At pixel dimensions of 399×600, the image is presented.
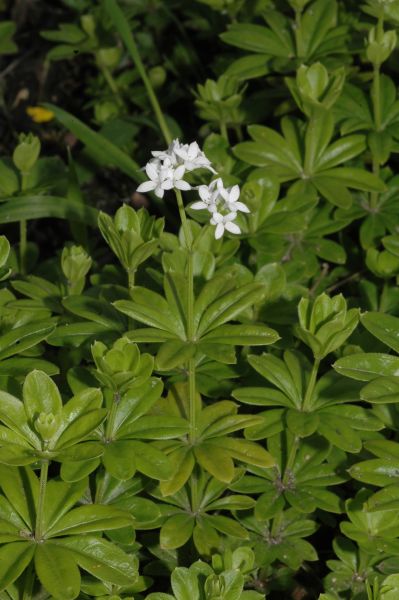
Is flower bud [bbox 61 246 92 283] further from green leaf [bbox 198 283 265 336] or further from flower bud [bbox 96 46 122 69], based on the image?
flower bud [bbox 96 46 122 69]

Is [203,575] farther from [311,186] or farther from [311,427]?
[311,186]

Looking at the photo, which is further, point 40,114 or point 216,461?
point 40,114

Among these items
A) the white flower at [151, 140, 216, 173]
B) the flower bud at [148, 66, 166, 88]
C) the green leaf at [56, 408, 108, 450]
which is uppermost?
the white flower at [151, 140, 216, 173]

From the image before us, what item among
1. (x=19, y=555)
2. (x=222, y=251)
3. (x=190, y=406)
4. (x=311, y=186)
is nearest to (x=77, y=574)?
(x=19, y=555)

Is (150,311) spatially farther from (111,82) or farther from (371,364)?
(111,82)

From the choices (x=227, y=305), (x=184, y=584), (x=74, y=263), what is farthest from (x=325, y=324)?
(x=74, y=263)

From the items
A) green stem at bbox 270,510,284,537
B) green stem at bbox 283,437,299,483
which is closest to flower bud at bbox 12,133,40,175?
green stem at bbox 283,437,299,483
